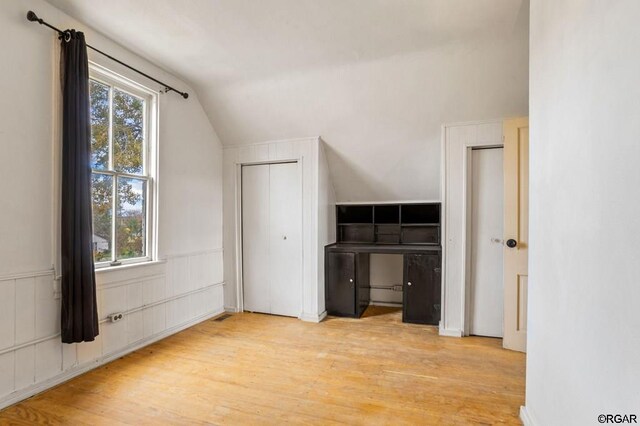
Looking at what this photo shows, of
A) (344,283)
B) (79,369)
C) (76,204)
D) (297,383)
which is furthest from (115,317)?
(344,283)

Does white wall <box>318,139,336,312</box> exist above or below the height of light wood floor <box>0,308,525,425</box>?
above

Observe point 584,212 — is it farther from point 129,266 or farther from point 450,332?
point 129,266

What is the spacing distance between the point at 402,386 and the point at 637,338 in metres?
1.66

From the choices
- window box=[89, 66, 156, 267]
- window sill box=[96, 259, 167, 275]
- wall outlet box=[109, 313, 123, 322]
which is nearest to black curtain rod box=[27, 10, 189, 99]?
window box=[89, 66, 156, 267]

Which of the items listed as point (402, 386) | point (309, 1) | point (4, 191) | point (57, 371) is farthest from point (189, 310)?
point (309, 1)

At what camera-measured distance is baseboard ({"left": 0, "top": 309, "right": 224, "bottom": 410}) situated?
205 centimetres

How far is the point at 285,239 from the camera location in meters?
3.91

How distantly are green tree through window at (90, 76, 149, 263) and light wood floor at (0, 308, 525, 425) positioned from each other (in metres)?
1.03

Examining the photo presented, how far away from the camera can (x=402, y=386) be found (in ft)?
7.38

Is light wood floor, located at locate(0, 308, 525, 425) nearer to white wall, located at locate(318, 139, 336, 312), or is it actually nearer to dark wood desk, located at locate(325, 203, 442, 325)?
dark wood desk, located at locate(325, 203, 442, 325)

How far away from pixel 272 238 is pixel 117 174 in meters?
1.83

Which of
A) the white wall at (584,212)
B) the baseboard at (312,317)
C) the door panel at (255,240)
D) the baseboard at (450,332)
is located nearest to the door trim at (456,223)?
the baseboard at (450,332)

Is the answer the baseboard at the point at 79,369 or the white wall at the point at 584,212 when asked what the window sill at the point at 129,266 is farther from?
the white wall at the point at 584,212

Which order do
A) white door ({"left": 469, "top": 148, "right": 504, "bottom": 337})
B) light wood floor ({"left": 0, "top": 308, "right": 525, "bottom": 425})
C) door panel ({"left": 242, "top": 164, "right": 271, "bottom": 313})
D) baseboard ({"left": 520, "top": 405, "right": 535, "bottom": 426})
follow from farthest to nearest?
door panel ({"left": 242, "top": 164, "right": 271, "bottom": 313}), white door ({"left": 469, "top": 148, "right": 504, "bottom": 337}), light wood floor ({"left": 0, "top": 308, "right": 525, "bottom": 425}), baseboard ({"left": 520, "top": 405, "right": 535, "bottom": 426})
